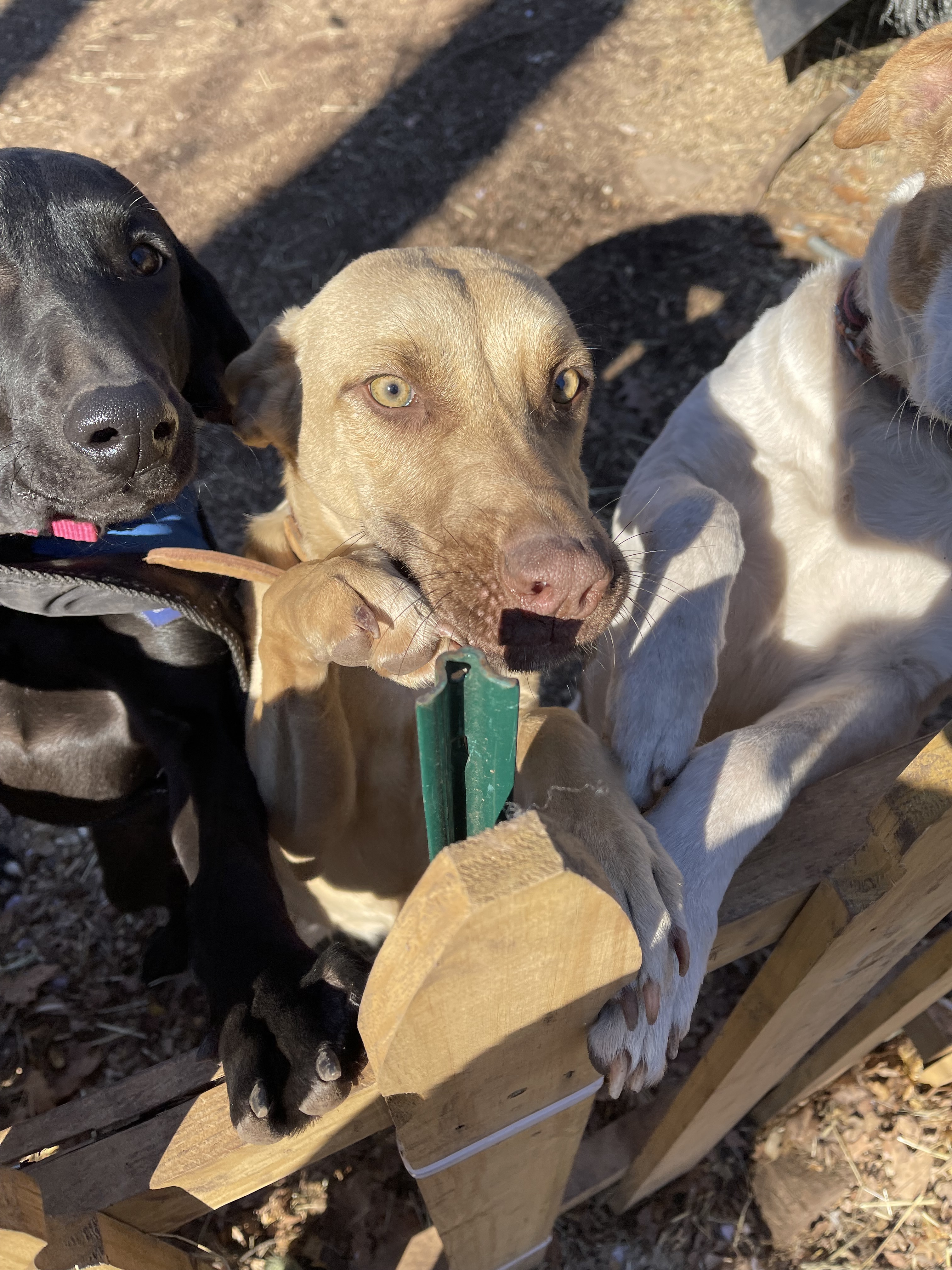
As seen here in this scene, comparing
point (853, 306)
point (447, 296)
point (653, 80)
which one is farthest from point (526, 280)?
point (653, 80)

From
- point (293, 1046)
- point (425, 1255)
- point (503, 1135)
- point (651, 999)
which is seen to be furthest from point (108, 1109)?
point (425, 1255)

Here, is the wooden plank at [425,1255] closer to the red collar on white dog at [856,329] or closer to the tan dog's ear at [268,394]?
the tan dog's ear at [268,394]

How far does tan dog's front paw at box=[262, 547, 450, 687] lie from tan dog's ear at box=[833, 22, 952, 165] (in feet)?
6.24

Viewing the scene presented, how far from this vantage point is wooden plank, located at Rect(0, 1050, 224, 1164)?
4.74 feet

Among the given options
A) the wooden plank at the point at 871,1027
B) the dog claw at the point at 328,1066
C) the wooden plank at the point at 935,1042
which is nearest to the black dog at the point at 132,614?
the dog claw at the point at 328,1066

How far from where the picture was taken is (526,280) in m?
2.44

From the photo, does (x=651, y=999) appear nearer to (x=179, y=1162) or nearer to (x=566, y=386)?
(x=179, y=1162)

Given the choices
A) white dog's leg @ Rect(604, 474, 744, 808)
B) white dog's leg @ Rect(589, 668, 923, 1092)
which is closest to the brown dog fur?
white dog's leg @ Rect(604, 474, 744, 808)

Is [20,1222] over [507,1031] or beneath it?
beneath

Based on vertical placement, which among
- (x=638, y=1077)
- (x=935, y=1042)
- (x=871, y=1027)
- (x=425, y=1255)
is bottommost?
(x=425, y=1255)

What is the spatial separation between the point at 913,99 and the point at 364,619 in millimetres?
2160

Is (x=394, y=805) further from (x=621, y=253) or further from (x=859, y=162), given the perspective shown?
(x=859, y=162)

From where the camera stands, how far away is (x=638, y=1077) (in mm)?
1532

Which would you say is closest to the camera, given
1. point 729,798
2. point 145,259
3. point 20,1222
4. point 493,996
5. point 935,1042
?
point 493,996
